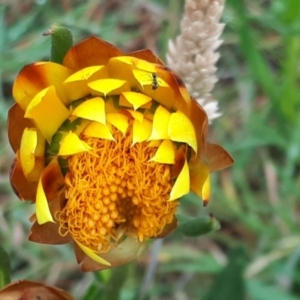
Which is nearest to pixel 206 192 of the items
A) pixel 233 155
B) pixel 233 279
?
pixel 233 279

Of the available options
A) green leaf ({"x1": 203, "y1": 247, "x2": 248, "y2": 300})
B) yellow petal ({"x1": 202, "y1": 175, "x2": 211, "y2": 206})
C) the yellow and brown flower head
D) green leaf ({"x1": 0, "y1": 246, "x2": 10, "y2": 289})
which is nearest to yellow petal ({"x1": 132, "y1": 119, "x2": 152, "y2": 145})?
the yellow and brown flower head

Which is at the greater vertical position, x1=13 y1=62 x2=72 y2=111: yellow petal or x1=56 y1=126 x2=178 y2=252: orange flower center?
x1=13 y1=62 x2=72 y2=111: yellow petal

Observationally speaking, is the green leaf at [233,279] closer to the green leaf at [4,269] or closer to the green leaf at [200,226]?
the green leaf at [200,226]

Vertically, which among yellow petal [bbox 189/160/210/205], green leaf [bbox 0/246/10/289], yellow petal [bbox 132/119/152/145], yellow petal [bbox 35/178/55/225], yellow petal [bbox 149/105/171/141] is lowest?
green leaf [bbox 0/246/10/289]

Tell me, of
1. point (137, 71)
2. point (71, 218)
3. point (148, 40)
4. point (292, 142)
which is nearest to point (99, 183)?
point (71, 218)

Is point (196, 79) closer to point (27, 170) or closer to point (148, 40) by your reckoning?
point (27, 170)

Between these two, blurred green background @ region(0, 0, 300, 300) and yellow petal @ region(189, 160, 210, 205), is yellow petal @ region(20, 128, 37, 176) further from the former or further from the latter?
blurred green background @ region(0, 0, 300, 300)

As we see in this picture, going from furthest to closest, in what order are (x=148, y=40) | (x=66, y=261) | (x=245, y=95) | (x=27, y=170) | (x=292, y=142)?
(x=148, y=40) < (x=245, y=95) < (x=66, y=261) < (x=292, y=142) < (x=27, y=170)
